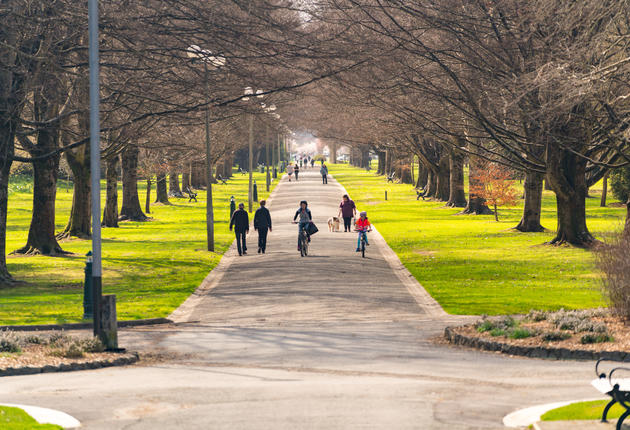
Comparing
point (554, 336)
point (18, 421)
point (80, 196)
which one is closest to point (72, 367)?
point (18, 421)

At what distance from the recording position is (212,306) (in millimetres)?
20438

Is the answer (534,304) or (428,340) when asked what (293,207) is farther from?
(428,340)

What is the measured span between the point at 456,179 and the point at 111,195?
75.0ft

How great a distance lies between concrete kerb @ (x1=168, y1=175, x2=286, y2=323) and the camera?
1916cm

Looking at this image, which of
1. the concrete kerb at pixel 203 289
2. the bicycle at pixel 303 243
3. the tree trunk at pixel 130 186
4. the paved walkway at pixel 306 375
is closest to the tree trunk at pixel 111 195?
the tree trunk at pixel 130 186

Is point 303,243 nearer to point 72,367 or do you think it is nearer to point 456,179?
point 72,367

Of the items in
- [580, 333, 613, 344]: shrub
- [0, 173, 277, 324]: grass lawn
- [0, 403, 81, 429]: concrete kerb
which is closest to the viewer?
[0, 403, 81, 429]: concrete kerb

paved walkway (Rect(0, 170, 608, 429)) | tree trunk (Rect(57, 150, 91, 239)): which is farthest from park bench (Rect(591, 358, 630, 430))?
tree trunk (Rect(57, 150, 91, 239))

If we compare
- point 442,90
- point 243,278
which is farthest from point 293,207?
point 243,278

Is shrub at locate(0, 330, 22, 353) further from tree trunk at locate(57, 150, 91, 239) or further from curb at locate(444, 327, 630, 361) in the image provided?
tree trunk at locate(57, 150, 91, 239)

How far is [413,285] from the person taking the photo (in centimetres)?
2383

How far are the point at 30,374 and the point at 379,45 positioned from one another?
16.5 metres

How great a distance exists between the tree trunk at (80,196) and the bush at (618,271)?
81.7ft

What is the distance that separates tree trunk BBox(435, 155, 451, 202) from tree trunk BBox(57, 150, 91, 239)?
31293 mm
